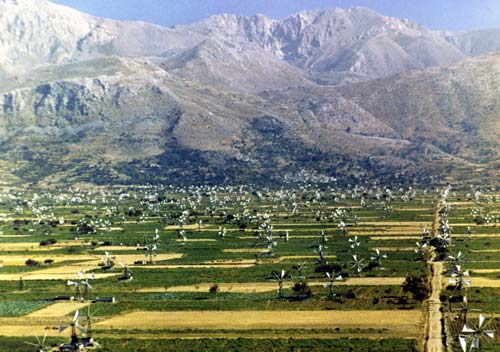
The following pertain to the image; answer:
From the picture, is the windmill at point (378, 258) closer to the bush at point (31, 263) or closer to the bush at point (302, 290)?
the bush at point (302, 290)

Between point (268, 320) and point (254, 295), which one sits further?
point (254, 295)

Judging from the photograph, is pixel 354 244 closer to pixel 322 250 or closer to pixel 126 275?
pixel 322 250

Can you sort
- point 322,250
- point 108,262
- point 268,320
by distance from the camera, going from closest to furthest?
point 268,320, point 108,262, point 322,250

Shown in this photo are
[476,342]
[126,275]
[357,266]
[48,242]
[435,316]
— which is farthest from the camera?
[48,242]

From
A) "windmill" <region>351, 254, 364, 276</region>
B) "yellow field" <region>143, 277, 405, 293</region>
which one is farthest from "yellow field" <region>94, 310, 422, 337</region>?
"windmill" <region>351, 254, 364, 276</region>

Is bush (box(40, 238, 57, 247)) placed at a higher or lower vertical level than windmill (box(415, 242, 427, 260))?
higher

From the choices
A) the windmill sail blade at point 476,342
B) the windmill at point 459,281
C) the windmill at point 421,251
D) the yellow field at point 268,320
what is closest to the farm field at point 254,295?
the yellow field at point 268,320

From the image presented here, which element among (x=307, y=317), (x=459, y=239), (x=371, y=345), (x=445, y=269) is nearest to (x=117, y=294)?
(x=307, y=317)

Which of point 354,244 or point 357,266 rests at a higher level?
point 354,244

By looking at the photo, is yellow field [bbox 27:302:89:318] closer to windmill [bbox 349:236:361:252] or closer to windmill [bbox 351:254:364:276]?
windmill [bbox 351:254:364:276]

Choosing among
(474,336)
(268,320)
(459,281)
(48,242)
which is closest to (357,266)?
(459,281)

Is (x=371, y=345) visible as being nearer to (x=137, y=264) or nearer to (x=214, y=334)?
(x=214, y=334)
